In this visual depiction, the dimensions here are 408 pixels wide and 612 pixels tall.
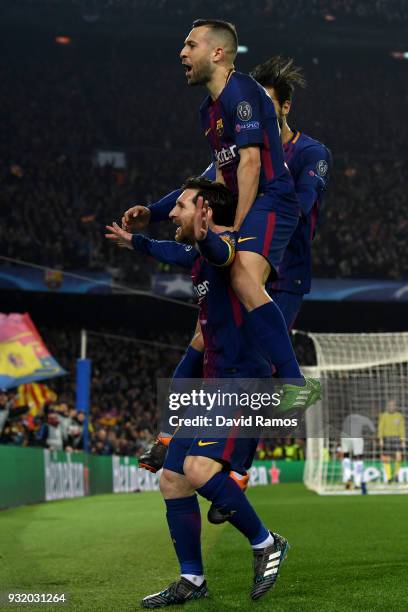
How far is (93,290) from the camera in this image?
29156 millimetres

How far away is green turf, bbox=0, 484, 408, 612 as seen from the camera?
A: 4.37 meters

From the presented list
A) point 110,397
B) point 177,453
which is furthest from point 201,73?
point 110,397

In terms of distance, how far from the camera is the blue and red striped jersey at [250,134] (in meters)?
4.81

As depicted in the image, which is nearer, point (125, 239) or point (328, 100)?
point (125, 239)

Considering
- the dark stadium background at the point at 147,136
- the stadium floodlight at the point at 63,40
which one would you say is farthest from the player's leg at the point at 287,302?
the stadium floodlight at the point at 63,40

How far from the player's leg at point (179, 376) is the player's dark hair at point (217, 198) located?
559 mm

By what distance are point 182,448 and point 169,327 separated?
2848 cm

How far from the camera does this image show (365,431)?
1928 centimetres

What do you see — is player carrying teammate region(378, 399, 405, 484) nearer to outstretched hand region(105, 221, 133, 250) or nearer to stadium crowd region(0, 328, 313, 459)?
stadium crowd region(0, 328, 313, 459)

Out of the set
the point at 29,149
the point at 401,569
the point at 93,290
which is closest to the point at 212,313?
the point at 401,569

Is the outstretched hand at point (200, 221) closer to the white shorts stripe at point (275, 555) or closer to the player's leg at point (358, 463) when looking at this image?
the white shorts stripe at point (275, 555)

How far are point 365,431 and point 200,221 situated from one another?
15636 mm

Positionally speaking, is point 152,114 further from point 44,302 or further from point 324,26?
point 44,302

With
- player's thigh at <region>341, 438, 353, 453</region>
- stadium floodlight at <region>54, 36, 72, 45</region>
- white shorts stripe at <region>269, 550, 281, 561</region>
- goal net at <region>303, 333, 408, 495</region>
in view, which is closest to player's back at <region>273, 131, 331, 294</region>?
white shorts stripe at <region>269, 550, 281, 561</region>
